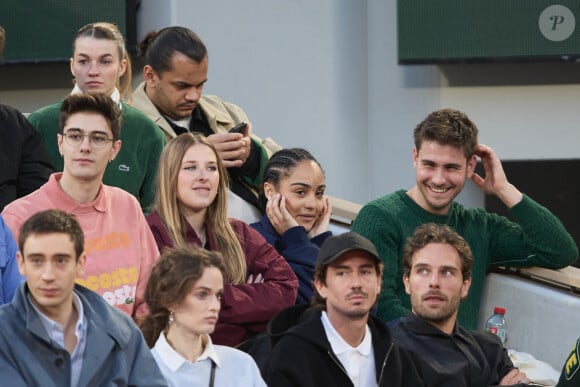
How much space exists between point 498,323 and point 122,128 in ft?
4.92

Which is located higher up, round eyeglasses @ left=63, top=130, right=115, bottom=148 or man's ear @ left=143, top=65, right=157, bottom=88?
man's ear @ left=143, top=65, right=157, bottom=88

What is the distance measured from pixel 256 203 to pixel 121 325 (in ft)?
6.20

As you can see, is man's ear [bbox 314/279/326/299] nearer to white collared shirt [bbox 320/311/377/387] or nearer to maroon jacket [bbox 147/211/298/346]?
white collared shirt [bbox 320/311/377/387]

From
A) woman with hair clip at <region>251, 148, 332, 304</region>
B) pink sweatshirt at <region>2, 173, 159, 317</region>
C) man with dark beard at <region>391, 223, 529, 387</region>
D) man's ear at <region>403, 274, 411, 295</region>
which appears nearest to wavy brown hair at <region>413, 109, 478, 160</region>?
woman with hair clip at <region>251, 148, 332, 304</region>

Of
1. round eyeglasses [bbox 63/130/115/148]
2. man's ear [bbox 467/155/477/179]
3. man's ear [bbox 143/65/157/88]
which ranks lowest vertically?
man's ear [bbox 467/155/477/179]

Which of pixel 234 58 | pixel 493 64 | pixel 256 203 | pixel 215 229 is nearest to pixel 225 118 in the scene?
pixel 256 203

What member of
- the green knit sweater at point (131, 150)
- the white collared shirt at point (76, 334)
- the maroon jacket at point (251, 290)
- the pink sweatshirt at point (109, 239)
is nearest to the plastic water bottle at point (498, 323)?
the maroon jacket at point (251, 290)

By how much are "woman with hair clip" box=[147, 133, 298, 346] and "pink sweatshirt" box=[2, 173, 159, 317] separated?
17cm

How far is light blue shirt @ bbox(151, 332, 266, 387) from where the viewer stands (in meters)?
3.84

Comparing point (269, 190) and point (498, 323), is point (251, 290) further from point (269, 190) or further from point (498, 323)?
point (498, 323)

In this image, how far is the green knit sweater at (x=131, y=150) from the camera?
493 cm

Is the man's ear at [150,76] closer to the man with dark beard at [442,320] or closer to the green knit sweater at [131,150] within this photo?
the green knit sweater at [131,150]

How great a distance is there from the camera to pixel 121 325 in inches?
143

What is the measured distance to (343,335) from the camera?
13.7 ft
